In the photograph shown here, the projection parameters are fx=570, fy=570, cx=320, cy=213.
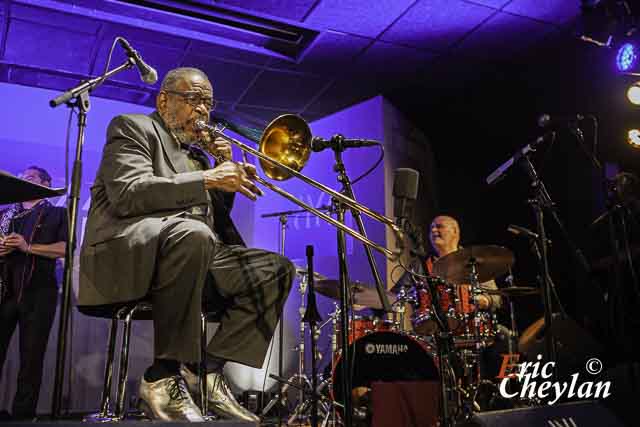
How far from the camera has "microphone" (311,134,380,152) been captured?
3137 mm

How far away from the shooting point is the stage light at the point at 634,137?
6137 millimetres

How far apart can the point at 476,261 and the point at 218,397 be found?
2.86 m

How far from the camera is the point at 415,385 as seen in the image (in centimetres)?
426

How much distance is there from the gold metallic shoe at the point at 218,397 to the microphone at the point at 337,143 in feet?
4.35

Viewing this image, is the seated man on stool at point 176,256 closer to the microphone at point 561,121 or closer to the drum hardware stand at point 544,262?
the drum hardware stand at point 544,262

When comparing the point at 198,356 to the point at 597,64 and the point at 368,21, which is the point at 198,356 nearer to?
the point at 368,21

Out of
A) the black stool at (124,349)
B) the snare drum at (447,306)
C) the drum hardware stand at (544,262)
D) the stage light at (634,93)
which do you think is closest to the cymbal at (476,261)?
the snare drum at (447,306)

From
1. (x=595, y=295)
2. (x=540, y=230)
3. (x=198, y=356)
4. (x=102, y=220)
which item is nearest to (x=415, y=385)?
(x=540, y=230)

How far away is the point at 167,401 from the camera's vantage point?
232 cm

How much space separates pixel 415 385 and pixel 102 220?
269cm

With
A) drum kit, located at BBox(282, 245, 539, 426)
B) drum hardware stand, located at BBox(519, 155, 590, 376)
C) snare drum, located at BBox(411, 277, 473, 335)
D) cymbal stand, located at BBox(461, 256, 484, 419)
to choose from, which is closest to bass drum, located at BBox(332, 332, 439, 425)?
drum kit, located at BBox(282, 245, 539, 426)

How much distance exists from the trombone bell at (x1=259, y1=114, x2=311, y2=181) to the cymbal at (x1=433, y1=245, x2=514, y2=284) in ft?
6.60

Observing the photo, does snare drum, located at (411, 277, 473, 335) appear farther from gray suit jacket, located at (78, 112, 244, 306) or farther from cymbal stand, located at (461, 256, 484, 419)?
gray suit jacket, located at (78, 112, 244, 306)

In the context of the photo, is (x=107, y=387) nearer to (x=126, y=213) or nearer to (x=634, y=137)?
(x=126, y=213)
